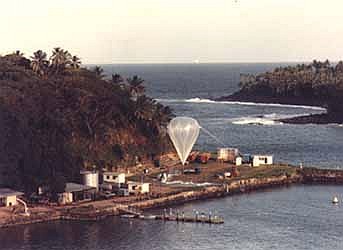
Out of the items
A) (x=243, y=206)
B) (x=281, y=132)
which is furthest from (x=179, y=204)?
(x=281, y=132)

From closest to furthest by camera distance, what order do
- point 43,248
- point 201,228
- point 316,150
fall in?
point 43,248 < point 201,228 < point 316,150

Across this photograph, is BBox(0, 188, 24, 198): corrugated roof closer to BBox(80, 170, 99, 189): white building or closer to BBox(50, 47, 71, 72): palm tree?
BBox(80, 170, 99, 189): white building

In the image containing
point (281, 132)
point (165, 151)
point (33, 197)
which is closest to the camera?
point (33, 197)

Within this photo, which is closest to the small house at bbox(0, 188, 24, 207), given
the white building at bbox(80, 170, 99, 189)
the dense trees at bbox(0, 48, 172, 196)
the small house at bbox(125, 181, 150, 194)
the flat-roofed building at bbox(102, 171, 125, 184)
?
the dense trees at bbox(0, 48, 172, 196)

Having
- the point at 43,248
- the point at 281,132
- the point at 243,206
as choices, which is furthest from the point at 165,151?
the point at 281,132

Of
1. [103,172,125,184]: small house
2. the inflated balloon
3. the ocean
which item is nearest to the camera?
the ocean

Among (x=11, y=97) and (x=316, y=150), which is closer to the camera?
(x=11, y=97)

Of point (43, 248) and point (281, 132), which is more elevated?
point (281, 132)

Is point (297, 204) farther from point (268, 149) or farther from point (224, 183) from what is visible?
point (268, 149)
